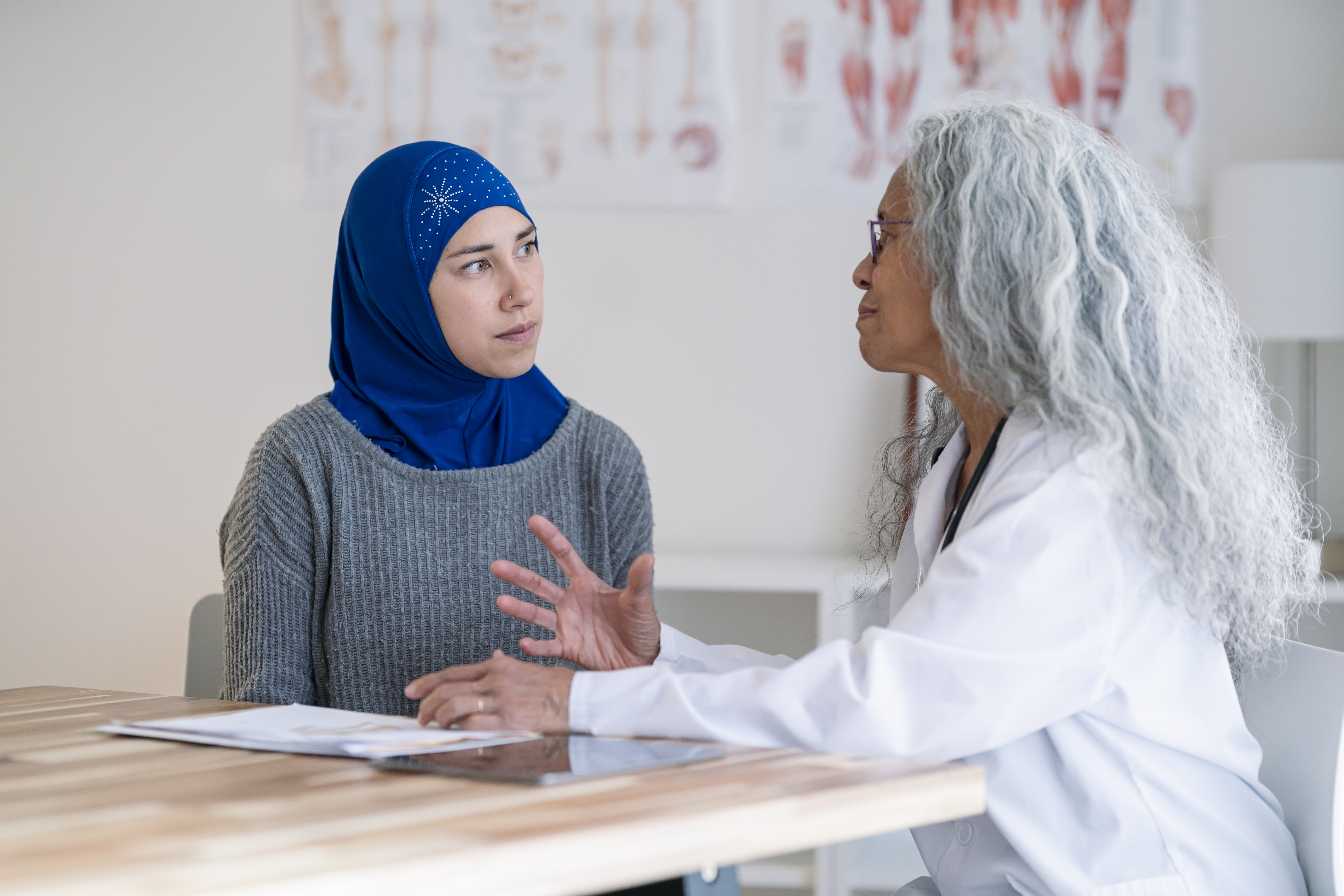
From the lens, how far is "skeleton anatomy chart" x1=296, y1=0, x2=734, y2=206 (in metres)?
3.11

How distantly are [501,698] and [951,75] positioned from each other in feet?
8.03

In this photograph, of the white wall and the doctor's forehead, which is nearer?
the doctor's forehead

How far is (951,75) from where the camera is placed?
3.05 m

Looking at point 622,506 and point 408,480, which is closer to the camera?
point 408,480

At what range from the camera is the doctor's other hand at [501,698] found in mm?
1105

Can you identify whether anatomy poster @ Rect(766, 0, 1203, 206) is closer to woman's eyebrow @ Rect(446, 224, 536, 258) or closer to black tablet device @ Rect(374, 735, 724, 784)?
woman's eyebrow @ Rect(446, 224, 536, 258)

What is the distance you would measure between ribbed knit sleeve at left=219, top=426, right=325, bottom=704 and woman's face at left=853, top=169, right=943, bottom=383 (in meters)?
0.86

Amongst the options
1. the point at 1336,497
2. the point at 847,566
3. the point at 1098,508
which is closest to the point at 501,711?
the point at 1098,508

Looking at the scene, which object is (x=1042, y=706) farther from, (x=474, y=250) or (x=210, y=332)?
(x=210, y=332)

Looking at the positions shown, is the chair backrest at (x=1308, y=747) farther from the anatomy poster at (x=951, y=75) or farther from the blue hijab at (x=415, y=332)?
the anatomy poster at (x=951, y=75)

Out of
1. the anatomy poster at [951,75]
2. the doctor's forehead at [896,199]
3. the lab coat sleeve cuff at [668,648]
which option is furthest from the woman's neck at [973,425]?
the anatomy poster at [951,75]

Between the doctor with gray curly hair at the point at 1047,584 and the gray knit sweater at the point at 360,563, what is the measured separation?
1.21 ft

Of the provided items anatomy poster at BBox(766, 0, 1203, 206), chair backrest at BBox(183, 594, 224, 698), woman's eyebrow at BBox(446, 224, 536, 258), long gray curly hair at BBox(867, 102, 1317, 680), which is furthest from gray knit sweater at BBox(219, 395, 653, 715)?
anatomy poster at BBox(766, 0, 1203, 206)

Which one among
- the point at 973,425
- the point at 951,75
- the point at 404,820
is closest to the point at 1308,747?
the point at 973,425
